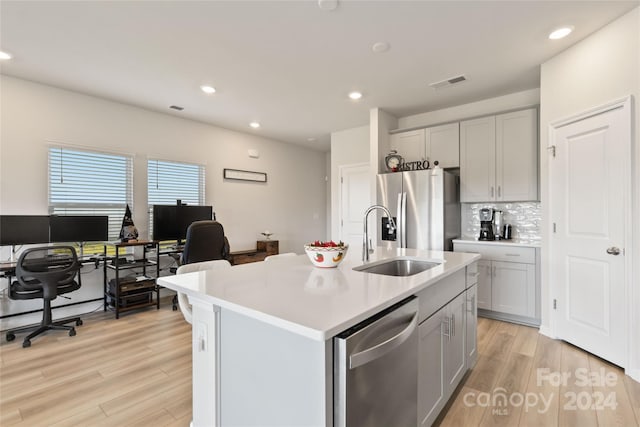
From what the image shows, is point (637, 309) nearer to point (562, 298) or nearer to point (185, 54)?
point (562, 298)

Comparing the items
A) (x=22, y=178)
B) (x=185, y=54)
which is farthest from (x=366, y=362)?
(x=22, y=178)

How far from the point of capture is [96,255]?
3.75 metres

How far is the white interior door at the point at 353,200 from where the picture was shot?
17.6 ft

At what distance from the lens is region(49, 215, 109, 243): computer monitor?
3318 millimetres

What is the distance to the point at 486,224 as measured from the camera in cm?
381

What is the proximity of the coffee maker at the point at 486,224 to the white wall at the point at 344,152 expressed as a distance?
206 centimetres

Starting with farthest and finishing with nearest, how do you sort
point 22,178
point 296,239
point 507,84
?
1. point 296,239
2. point 507,84
3. point 22,178

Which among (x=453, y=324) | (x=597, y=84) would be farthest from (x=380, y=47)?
(x=453, y=324)

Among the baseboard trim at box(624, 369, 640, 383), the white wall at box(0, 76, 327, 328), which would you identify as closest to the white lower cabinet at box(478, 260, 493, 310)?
the baseboard trim at box(624, 369, 640, 383)

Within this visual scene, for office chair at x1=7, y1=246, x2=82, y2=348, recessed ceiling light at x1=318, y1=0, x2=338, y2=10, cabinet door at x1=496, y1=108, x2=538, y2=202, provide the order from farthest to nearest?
cabinet door at x1=496, y1=108, x2=538, y2=202 < office chair at x1=7, y1=246, x2=82, y2=348 < recessed ceiling light at x1=318, y1=0, x2=338, y2=10

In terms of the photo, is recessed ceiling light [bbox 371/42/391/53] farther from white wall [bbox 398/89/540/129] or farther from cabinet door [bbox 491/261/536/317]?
cabinet door [bbox 491/261/536/317]

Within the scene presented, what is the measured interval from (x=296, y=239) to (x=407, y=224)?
3.04m

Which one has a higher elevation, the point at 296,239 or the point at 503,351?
the point at 296,239

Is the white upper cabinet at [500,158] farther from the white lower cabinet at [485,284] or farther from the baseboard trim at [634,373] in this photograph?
the baseboard trim at [634,373]
